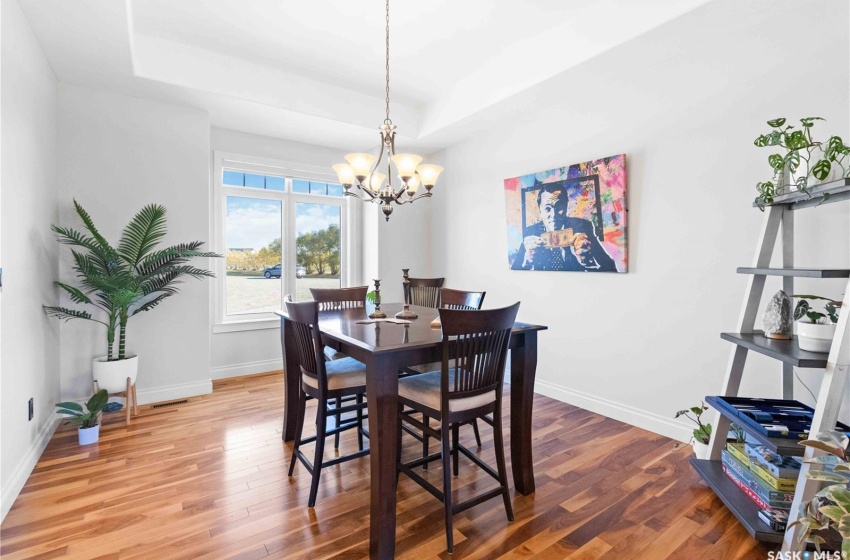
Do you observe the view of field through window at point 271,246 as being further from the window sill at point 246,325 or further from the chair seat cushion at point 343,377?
the chair seat cushion at point 343,377

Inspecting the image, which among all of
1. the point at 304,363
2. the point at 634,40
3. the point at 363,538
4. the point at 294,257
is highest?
the point at 634,40

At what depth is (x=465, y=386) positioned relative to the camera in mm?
1877

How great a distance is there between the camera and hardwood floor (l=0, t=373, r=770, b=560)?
1743 millimetres

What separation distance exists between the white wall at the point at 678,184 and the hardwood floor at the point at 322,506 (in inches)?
23.7

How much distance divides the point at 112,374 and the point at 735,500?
13.2 feet

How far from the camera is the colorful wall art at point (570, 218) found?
3.10 metres

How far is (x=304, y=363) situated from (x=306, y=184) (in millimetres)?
3092

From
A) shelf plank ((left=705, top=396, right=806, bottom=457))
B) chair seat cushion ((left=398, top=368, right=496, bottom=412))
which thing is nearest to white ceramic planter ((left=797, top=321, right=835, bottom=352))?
shelf plank ((left=705, top=396, right=806, bottom=457))

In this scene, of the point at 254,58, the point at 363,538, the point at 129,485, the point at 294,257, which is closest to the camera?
the point at 363,538

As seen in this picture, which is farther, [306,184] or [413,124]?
[306,184]

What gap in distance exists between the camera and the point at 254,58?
3.41 m

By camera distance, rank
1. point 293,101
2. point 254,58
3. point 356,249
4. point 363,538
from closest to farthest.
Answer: point 363,538
point 254,58
point 293,101
point 356,249

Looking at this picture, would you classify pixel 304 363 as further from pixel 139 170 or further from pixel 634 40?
pixel 634 40

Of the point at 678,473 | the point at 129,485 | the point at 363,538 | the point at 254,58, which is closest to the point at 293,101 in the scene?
the point at 254,58
